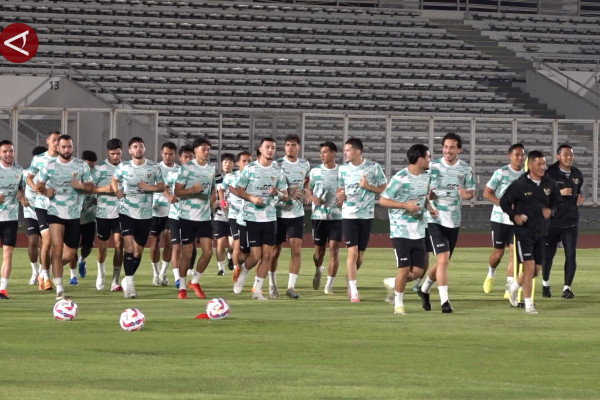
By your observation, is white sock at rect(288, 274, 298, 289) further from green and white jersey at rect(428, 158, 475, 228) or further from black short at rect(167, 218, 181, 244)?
green and white jersey at rect(428, 158, 475, 228)

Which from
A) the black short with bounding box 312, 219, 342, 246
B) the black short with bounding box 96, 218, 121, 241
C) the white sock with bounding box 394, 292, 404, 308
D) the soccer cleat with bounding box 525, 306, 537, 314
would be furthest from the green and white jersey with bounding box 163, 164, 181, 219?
the soccer cleat with bounding box 525, 306, 537, 314

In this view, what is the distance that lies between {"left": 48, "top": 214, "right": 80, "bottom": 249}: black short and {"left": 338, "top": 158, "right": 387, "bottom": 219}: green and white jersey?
359 centimetres

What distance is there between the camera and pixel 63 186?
18.3 meters

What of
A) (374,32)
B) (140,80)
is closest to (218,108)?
(140,80)

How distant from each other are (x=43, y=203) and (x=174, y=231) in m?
2.03

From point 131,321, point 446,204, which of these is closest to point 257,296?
point 446,204

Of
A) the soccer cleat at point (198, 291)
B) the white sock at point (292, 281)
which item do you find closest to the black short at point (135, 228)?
the soccer cleat at point (198, 291)

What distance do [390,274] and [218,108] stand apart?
18577mm

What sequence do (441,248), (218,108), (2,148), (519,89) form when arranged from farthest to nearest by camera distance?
(519,89) < (218,108) < (2,148) < (441,248)

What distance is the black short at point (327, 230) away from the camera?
19359 millimetres

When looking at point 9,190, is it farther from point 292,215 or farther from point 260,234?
point 292,215

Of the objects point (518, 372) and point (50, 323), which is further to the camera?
point (50, 323)

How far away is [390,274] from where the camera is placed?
24.3 meters

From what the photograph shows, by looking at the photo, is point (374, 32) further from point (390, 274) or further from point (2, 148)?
point (2, 148)
